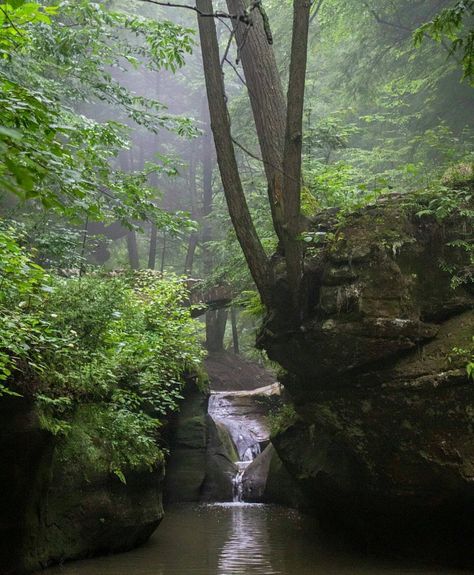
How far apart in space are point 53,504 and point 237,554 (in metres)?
2.56

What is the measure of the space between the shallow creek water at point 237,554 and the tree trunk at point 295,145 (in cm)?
330

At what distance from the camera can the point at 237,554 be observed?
25.3ft

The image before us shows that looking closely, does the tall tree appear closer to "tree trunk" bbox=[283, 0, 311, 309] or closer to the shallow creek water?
→ "tree trunk" bbox=[283, 0, 311, 309]

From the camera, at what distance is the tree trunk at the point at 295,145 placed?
279 inches

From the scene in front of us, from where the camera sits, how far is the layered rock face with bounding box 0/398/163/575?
5.71 meters

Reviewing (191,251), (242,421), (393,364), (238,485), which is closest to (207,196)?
(191,251)

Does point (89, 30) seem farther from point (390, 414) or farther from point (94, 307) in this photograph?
point (390, 414)

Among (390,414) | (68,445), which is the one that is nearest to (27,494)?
(68,445)

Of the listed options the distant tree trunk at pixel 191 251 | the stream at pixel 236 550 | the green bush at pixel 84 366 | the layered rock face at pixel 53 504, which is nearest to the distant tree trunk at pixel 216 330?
the distant tree trunk at pixel 191 251

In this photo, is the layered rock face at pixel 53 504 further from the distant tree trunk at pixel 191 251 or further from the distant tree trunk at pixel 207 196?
the distant tree trunk at pixel 191 251

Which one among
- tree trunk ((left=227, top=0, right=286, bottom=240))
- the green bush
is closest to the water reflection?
the green bush

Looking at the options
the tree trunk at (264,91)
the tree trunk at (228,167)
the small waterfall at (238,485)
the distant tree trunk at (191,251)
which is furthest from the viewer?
the distant tree trunk at (191,251)

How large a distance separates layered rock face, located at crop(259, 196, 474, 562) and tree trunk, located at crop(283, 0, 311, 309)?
0.33 meters

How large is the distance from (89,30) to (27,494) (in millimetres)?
6991
